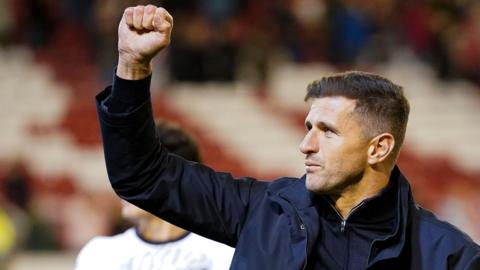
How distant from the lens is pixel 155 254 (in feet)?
12.8

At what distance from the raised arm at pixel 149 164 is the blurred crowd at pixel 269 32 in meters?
11.1

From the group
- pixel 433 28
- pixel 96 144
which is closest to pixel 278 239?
pixel 96 144

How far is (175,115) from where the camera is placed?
14.3 metres

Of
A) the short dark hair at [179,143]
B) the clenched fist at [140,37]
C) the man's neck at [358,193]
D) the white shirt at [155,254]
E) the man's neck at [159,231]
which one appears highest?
the clenched fist at [140,37]

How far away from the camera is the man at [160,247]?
151 inches

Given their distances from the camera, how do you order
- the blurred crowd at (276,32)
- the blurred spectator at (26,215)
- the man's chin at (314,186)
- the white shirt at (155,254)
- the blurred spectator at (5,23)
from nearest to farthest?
the man's chin at (314,186)
the white shirt at (155,254)
the blurred spectator at (26,215)
the blurred crowd at (276,32)
the blurred spectator at (5,23)

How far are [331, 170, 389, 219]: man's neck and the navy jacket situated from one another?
7 cm

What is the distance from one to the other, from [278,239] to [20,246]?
830 centimetres

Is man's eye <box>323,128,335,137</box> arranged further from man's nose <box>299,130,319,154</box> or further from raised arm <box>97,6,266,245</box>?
raised arm <box>97,6,266,245</box>

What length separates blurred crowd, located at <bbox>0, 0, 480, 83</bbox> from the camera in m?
14.7

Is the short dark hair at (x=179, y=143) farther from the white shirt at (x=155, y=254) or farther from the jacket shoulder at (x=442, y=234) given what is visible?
the jacket shoulder at (x=442, y=234)

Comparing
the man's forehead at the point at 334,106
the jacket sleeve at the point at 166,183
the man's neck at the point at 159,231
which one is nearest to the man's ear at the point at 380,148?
the man's forehead at the point at 334,106

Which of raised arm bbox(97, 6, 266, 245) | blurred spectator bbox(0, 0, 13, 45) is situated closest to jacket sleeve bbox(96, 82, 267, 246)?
raised arm bbox(97, 6, 266, 245)

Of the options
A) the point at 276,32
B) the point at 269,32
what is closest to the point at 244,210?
the point at 269,32
